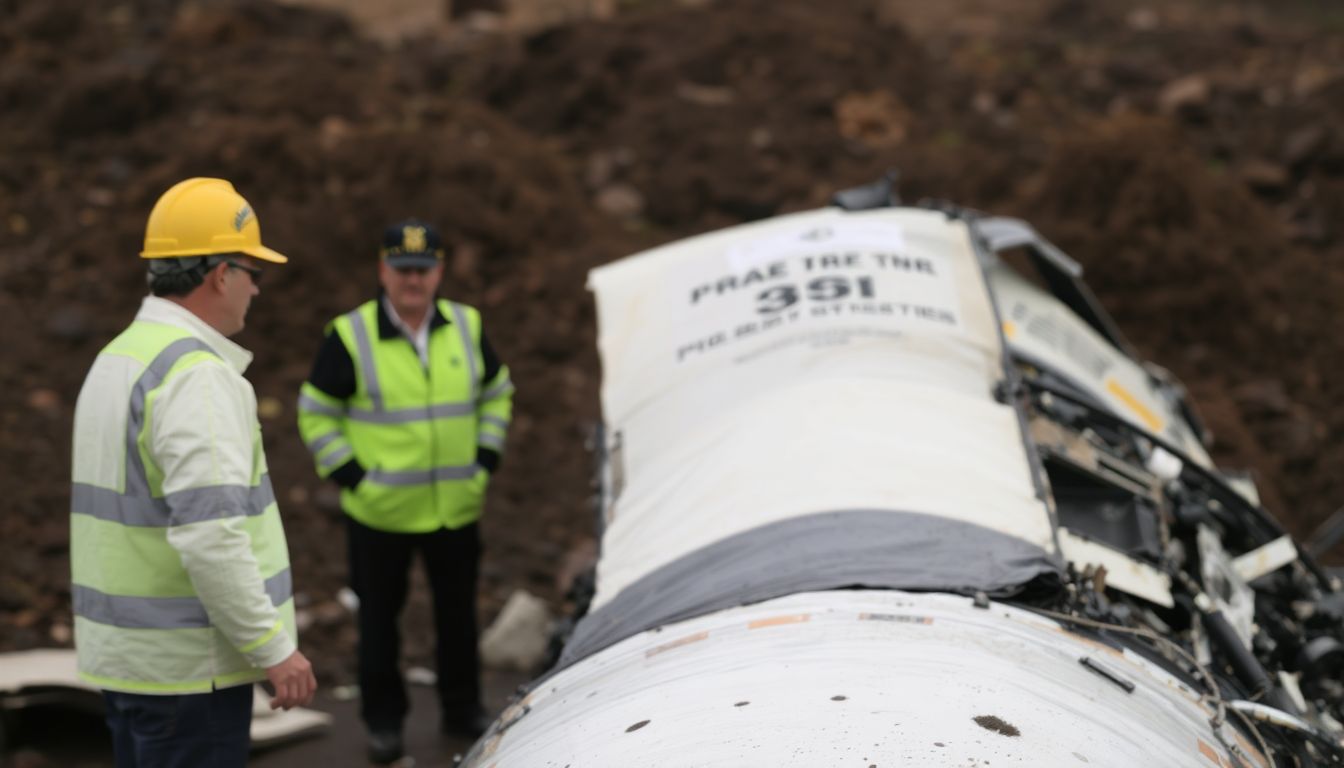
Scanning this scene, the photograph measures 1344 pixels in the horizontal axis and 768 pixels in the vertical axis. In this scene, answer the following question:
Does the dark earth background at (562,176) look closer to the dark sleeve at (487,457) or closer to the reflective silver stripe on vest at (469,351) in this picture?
the dark sleeve at (487,457)

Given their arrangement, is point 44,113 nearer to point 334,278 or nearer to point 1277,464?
point 334,278

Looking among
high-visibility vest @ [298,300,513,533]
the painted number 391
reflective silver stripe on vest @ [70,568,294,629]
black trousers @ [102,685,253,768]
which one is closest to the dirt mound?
high-visibility vest @ [298,300,513,533]

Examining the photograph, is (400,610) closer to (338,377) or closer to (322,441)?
(322,441)

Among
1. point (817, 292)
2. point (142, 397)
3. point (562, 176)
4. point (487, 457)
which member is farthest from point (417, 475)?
point (562, 176)

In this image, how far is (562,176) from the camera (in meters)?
9.98

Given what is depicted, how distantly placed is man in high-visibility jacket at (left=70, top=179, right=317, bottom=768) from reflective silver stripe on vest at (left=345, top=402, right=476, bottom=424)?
5.04 ft

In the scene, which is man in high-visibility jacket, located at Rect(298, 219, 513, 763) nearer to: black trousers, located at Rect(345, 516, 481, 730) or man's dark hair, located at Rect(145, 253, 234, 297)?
black trousers, located at Rect(345, 516, 481, 730)

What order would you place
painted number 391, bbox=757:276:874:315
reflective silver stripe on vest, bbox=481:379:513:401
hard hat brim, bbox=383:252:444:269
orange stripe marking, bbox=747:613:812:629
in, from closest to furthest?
orange stripe marking, bbox=747:613:812:629 < painted number 391, bbox=757:276:874:315 < hard hat brim, bbox=383:252:444:269 < reflective silver stripe on vest, bbox=481:379:513:401

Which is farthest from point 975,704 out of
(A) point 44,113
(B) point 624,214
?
(A) point 44,113

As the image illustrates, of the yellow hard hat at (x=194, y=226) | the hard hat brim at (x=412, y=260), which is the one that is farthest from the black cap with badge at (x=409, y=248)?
the yellow hard hat at (x=194, y=226)

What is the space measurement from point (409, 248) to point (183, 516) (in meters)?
1.86

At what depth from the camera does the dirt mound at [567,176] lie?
7.95 meters

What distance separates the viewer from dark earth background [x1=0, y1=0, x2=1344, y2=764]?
310 inches

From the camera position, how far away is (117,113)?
412 inches
